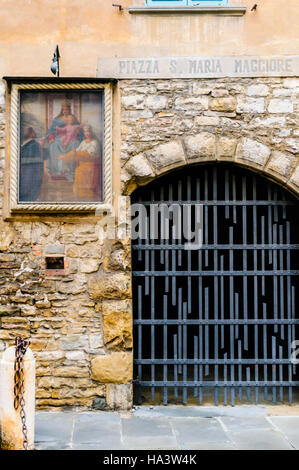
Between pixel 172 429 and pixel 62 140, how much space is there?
3.01 meters

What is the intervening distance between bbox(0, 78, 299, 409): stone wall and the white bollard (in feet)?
3.71

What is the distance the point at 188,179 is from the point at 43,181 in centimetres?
151

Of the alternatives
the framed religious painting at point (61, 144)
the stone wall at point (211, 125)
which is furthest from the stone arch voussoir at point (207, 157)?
the framed religious painting at point (61, 144)

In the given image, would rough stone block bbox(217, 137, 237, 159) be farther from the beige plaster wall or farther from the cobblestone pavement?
the cobblestone pavement

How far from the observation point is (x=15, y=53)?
5449 millimetres

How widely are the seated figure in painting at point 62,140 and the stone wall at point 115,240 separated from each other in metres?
0.46

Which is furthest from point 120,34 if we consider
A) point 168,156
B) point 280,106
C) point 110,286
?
point 110,286

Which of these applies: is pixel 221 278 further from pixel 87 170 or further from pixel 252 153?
pixel 87 170

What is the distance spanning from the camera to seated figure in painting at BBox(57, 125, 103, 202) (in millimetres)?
5395

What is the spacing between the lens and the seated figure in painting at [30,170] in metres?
5.39

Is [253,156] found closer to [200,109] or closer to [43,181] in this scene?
[200,109]

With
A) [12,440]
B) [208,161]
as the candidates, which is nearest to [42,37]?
[208,161]

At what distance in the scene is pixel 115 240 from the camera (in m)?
5.39

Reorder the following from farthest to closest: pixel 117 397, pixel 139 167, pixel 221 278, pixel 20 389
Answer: pixel 221 278, pixel 139 167, pixel 117 397, pixel 20 389
